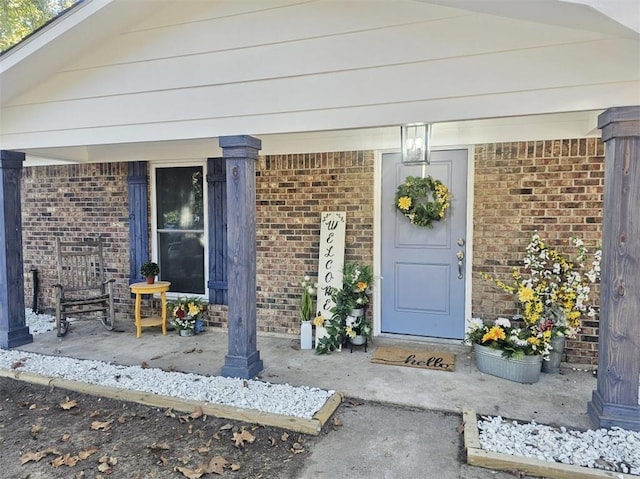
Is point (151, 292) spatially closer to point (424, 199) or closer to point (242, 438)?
point (242, 438)

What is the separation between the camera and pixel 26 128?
13.9ft

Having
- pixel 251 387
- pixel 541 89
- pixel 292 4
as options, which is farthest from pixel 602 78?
pixel 251 387

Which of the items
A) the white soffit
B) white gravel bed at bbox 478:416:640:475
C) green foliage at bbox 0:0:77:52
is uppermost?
green foliage at bbox 0:0:77:52

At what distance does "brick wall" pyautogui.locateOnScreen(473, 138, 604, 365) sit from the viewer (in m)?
3.85

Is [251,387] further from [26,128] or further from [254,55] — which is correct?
[26,128]

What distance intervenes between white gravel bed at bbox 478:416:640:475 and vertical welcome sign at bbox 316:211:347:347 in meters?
2.09

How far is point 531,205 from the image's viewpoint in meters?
4.00

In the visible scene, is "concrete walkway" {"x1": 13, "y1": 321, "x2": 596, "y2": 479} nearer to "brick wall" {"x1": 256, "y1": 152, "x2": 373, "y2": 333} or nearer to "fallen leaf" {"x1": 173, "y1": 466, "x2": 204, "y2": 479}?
"brick wall" {"x1": 256, "y1": 152, "x2": 373, "y2": 333}

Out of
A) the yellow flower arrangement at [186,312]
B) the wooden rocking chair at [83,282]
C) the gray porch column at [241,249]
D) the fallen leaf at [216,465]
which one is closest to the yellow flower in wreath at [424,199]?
the gray porch column at [241,249]

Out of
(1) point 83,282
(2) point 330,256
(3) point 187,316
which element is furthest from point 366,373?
(1) point 83,282

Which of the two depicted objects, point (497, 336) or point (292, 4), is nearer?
point (292, 4)

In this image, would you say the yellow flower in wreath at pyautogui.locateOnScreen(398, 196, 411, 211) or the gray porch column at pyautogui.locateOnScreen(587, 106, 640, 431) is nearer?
the gray porch column at pyautogui.locateOnScreen(587, 106, 640, 431)

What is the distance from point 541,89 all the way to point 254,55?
204 cm

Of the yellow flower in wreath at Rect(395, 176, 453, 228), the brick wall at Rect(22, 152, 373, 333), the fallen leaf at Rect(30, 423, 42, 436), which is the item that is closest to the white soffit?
the brick wall at Rect(22, 152, 373, 333)
